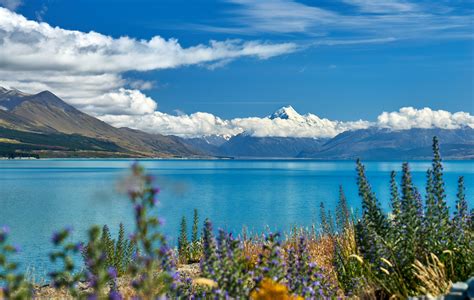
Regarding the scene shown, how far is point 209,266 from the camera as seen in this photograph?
6.63 m

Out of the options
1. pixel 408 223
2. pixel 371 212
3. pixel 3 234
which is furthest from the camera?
pixel 371 212

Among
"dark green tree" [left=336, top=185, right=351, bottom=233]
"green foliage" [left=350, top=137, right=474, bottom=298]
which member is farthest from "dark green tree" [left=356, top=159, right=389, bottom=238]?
"dark green tree" [left=336, top=185, right=351, bottom=233]

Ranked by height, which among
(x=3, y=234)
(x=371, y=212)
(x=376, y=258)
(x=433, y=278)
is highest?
(x=3, y=234)

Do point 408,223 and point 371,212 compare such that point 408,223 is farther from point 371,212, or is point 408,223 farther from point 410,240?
point 371,212

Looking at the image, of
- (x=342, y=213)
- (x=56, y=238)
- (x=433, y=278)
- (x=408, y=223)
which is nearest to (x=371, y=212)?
(x=408, y=223)

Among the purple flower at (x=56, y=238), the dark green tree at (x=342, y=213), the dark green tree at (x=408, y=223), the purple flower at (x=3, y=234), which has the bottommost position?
the dark green tree at (x=342, y=213)

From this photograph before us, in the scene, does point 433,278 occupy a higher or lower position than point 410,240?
lower

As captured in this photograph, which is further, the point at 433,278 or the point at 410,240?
the point at 410,240

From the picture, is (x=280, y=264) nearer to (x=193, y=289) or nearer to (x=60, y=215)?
(x=193, y=289)

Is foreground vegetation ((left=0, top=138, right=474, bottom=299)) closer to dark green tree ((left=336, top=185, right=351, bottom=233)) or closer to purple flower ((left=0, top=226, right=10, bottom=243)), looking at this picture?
purple flower ((left=0, top=226, right=10, bottom=243))

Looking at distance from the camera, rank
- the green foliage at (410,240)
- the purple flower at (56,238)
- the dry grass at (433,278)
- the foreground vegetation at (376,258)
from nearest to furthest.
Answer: the purple flower at (56,238) → the foreground vegetation at (376,258) → the dry grass at (433,278) → the green foliage at (410,240)

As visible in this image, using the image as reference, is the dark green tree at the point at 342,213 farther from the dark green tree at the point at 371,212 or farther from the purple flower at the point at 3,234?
the purple flower at the point at 3,234

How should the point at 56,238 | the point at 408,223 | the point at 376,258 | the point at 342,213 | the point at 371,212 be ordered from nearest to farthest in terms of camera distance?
the point at 56,238 < the point at 408,223 < the point at 376,258 < the point at 371,212 < the point at 342,213

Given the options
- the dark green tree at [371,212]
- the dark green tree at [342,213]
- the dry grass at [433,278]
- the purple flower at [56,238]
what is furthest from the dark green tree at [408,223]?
the dark green tree at [342,213]
